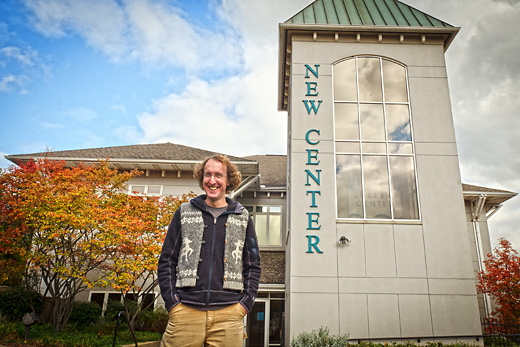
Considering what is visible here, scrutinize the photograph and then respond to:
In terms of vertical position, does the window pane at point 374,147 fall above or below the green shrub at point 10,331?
above

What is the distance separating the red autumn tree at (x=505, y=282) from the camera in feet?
41.0

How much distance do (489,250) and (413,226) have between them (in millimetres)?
7175

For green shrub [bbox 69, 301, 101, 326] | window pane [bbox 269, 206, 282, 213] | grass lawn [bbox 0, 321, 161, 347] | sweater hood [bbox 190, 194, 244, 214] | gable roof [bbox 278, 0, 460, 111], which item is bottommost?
grass lawn [bbox 0, 321, 161, 347]

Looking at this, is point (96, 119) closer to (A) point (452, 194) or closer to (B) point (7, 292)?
(B) point (7, 292)

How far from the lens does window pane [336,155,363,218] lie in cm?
1188

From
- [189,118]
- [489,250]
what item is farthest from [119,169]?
[189,118]

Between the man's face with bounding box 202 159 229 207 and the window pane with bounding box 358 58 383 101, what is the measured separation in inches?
425

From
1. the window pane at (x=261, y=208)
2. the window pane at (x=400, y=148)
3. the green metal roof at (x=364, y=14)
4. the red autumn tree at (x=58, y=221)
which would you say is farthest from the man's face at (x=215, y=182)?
the window pane at (x=261, y=208)

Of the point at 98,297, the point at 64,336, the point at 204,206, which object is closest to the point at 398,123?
the point at 204,206

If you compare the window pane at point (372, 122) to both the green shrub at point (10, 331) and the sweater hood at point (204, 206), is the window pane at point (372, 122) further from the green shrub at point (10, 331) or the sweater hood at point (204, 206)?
the green shrub at point (10, 331)

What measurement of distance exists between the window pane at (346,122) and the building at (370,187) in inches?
1.4

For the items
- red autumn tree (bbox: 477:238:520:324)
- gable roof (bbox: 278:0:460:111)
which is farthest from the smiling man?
red autumn tree (bbox: 477:238:520:324)

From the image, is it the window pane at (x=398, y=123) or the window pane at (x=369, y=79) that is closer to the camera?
the window pane at (x=398, y=123)

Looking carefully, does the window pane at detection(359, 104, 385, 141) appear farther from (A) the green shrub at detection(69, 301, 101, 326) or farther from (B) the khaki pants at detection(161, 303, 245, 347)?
(A) the green shrub at detection(69, 301, 101, 326)
